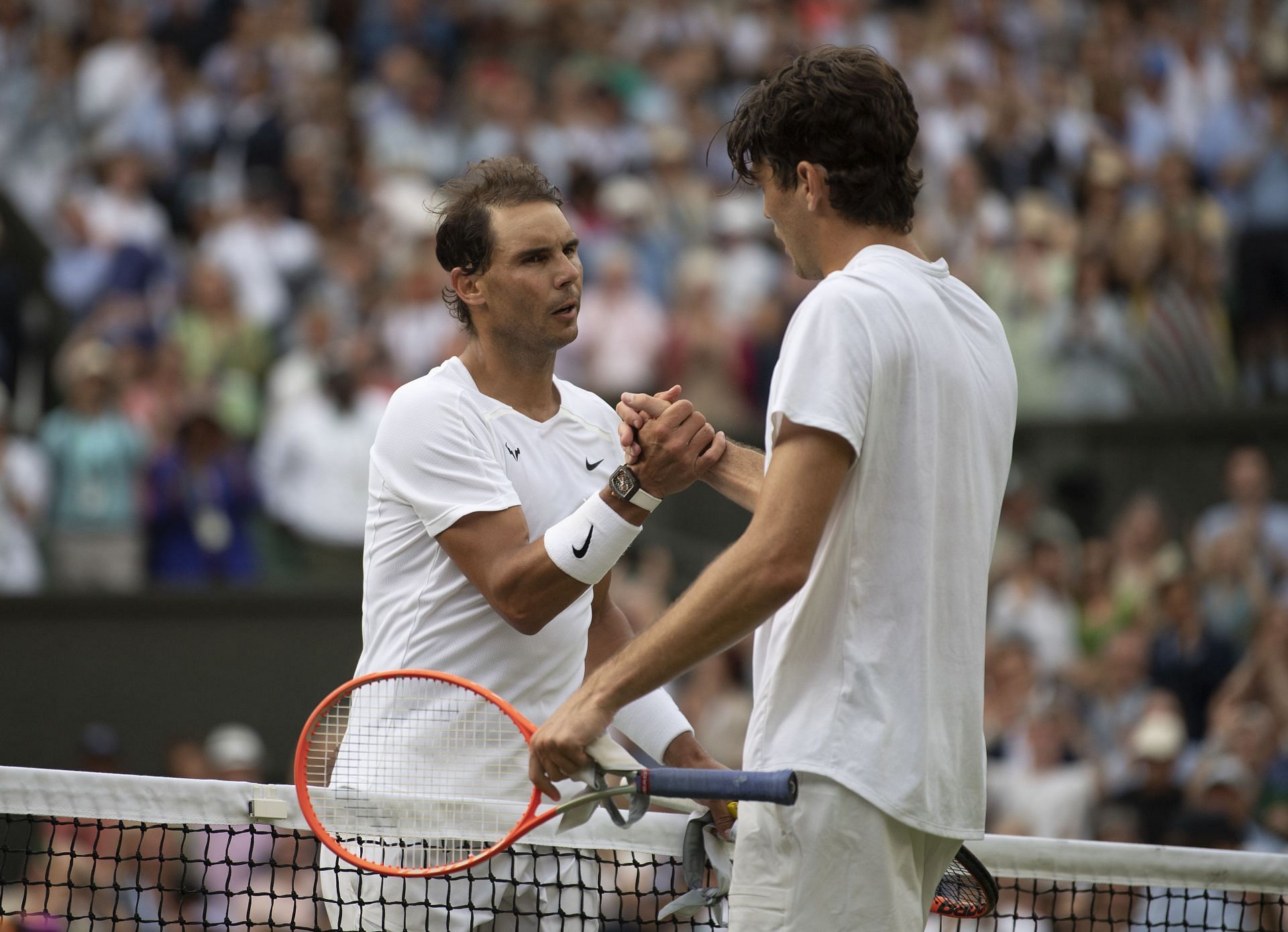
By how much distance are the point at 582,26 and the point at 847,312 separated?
11.4 m

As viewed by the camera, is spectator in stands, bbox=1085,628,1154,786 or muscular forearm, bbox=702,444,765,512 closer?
muscular forearm, bbox=702,444,765,512

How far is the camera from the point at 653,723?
4086 mm

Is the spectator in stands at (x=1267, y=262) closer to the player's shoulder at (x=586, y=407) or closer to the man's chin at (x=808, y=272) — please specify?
the player's shoulder at (x=586, y=407)

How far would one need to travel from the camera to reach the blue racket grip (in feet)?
10.1

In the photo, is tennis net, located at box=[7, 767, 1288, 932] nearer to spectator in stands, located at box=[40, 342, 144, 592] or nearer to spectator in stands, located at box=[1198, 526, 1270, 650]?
spectator in stands, located at box=[1198, 526, 1270, 650]

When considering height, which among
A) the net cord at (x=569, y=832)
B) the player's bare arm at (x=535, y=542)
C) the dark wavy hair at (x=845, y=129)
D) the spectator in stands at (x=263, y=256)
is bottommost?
the net cord at (x=569, y=832)

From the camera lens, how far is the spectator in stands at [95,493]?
980cm

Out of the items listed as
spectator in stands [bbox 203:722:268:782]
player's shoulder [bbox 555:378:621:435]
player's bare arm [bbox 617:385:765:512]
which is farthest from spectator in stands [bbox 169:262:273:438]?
player's bare arm [bbox 617:385:765:512]

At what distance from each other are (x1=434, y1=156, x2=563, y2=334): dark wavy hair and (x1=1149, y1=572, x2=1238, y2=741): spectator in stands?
18.9ft

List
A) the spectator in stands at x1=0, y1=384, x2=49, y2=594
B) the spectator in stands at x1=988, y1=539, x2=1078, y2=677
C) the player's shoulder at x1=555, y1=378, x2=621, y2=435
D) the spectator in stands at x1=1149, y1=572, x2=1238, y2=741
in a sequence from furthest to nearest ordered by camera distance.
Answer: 1. the spectator in stands at x1=0, y1=384, x2=49, y2=594
2. the spectator in stands at x1=988, y1=539, x2=1078, y2=677
3. the spectator in stands at x1=1149, y1=572, x2=1238, y2=741
4. the player's shoulder at x1=555, y1=378, x2=621, y2=435

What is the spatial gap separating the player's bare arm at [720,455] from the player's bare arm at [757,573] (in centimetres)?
65

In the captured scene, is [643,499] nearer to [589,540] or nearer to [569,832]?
[589,540]

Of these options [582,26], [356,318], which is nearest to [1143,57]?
[582,26]

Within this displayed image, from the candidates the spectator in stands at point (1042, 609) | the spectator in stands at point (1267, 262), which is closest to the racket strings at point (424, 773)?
the spectator in stands at point (1042, 609)
